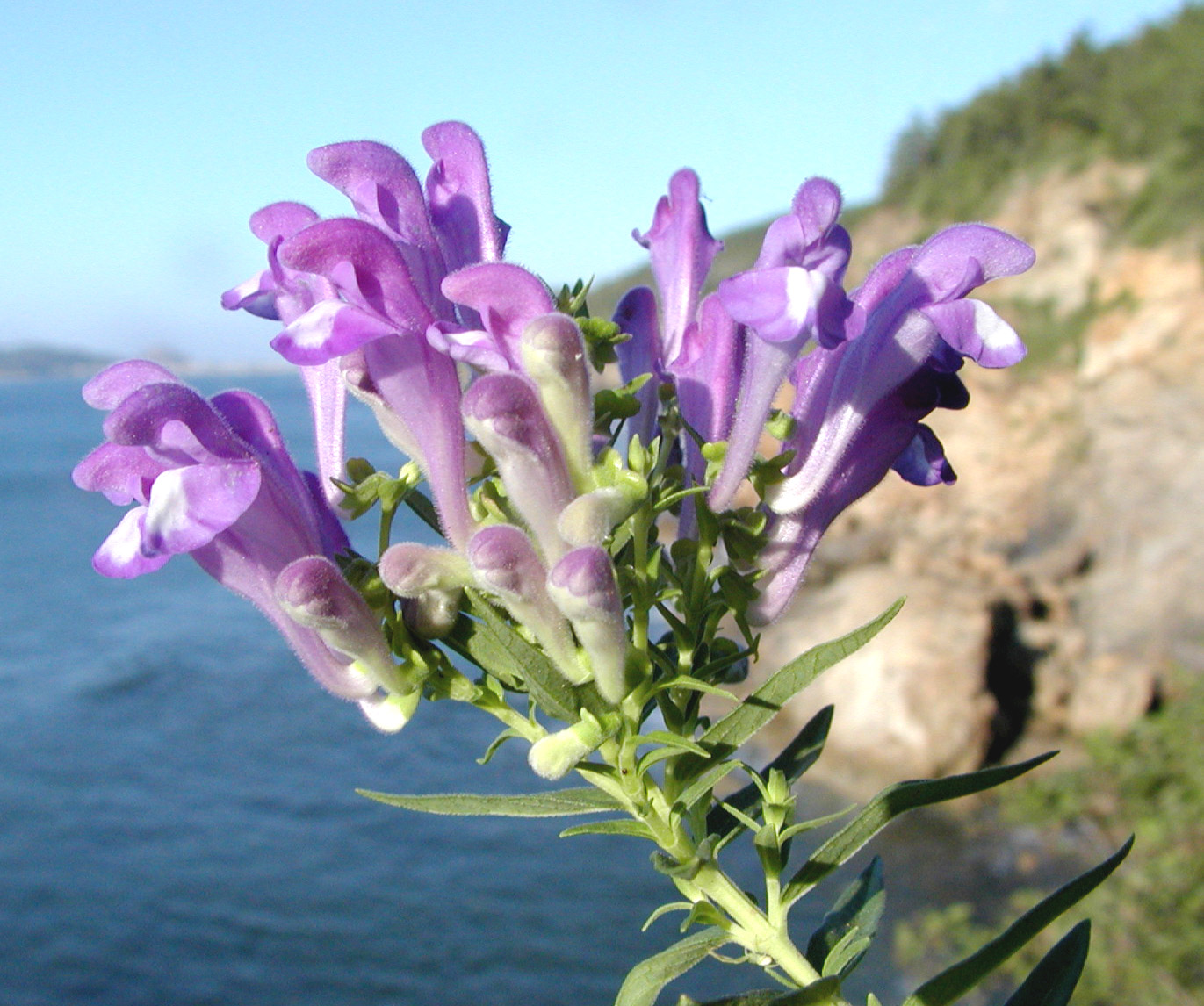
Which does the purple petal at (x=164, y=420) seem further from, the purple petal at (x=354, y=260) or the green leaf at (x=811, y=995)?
the green leaf at (x=811, y=995)

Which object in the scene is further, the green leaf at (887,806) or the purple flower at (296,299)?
the purple flower at (296,299)

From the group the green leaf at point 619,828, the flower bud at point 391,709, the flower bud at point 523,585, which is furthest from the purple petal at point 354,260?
the green leaf at point 619,828

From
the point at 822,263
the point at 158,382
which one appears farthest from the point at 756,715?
the point at 158,382

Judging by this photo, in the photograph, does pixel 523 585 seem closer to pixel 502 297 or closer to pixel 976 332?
pixel 502 297

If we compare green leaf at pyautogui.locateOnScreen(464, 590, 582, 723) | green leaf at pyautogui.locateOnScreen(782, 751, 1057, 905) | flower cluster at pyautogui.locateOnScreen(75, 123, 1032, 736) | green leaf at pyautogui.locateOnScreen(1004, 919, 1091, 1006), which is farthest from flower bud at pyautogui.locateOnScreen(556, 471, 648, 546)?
green leaf at pyautogui.locateOnScreen(1004, 919, 1091, 1006)

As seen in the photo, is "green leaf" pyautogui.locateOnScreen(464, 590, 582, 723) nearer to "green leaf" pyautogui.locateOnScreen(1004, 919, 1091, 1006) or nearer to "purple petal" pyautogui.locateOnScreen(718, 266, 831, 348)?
"purple petal" pyautogui.locateOnScreen(718, 266, 831, 348)

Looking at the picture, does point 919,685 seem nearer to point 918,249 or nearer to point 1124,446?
point 1124,446
